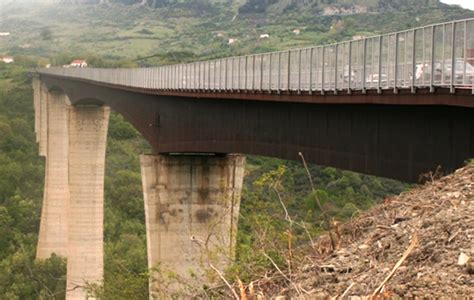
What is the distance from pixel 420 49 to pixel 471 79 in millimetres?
2549

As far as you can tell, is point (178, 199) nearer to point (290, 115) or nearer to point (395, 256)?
point (290, 115)

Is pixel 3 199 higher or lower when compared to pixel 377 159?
lower

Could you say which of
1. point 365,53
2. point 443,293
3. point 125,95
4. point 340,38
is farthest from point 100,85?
point 340,38

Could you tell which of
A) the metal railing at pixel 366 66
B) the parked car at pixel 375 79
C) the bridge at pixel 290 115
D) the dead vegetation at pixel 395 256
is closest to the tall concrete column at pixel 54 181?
the bridge at pixel 290 115

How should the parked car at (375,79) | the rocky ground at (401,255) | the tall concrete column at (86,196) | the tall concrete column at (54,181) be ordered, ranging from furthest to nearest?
the tall concrete column at (54,181) → the tall concrete column at (86,196) → the parked car at (375,79) → the rocky ground at (401,255)

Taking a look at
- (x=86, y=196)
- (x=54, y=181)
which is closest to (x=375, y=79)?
(x=86, y=196)

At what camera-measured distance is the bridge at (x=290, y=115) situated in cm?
1616

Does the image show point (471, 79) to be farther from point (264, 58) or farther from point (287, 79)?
point (264, 58)

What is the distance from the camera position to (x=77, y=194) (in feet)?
192

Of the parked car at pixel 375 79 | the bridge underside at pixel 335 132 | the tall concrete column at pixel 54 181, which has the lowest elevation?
the tall concrete column at pixel 54 181

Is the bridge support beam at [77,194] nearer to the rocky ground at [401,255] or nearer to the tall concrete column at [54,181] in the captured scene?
the tall concrete column at [54,181]

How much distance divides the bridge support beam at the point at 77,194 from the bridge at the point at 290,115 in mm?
2591

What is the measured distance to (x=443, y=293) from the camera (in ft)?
30.3

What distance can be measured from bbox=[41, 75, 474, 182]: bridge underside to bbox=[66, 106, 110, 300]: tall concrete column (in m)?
21.2
